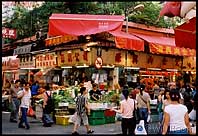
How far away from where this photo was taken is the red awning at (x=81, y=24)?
13375 mm

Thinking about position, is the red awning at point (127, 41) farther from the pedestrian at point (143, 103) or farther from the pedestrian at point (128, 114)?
the pedestrian at point (128, 114)

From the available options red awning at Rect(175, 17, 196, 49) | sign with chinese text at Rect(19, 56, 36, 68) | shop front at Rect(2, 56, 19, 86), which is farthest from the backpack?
shop front at Rect(2, 56, 19, 86)

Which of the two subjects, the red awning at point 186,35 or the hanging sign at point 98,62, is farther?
the hanging sign at point 98,62

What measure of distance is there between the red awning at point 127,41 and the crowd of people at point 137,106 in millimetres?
2096

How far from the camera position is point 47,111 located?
14438 millimetres

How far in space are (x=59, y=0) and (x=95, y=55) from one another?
18.5 ft

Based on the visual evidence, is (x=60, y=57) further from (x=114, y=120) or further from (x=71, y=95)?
(x=114, y=120)

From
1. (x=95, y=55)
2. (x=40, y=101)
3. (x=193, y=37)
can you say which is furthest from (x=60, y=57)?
(x=193, y=37)

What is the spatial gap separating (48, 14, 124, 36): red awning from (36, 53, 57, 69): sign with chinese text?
600cm

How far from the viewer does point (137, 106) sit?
11.9m

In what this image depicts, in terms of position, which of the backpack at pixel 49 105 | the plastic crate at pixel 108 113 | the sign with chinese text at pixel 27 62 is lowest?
the plastic crate at pixel 108 113

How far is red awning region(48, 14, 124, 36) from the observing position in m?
13.4

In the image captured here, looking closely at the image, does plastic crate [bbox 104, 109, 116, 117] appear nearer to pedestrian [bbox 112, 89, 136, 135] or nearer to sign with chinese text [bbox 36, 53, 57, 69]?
pedestrian [bbox 112, 89, 136, 135]

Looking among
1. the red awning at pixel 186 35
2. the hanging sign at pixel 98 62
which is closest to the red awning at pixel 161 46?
the hanging sign at pixel 98 62
